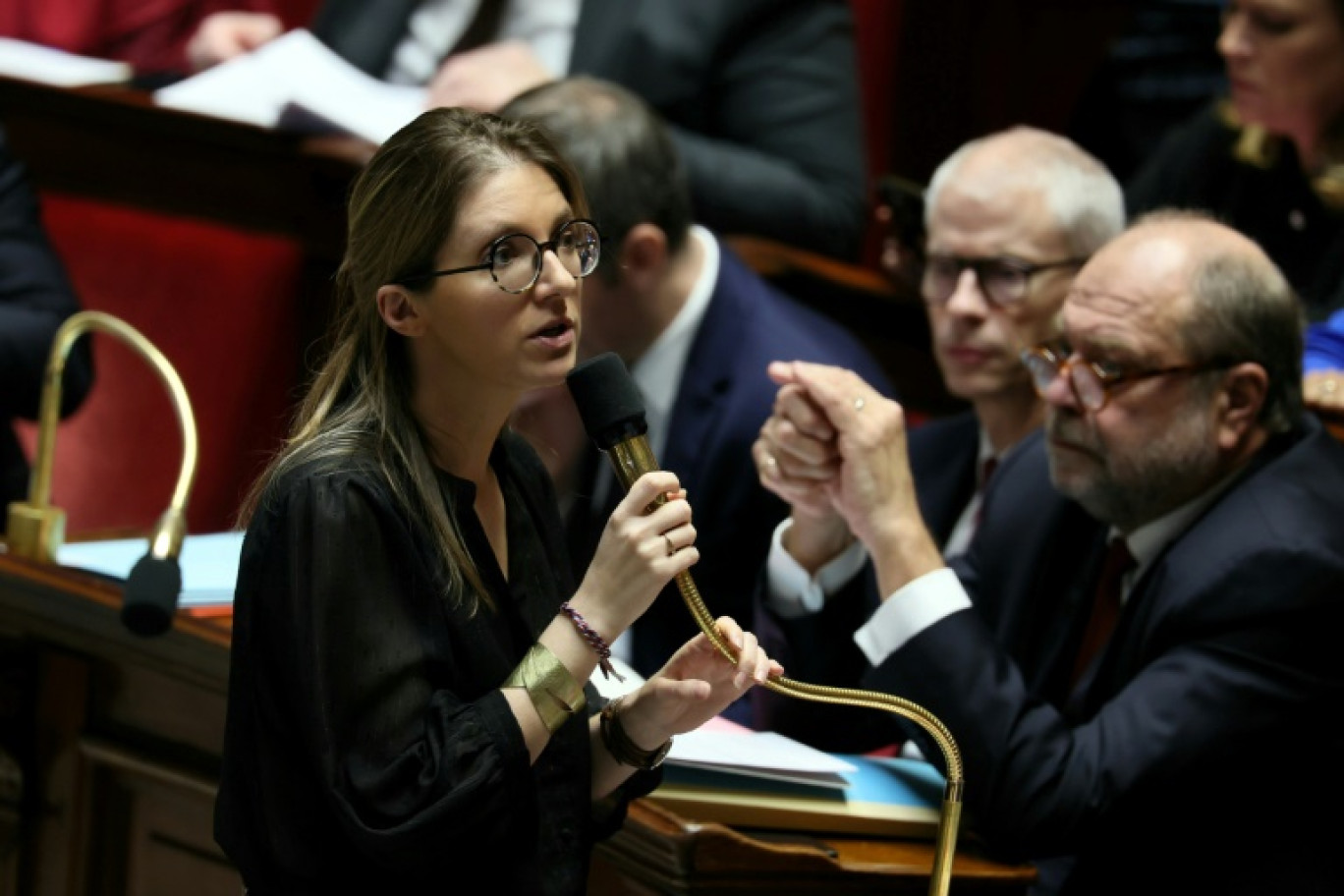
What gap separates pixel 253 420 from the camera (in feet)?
11.9

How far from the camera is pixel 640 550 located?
1369 millimetres

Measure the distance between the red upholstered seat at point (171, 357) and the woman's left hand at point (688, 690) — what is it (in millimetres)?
2087

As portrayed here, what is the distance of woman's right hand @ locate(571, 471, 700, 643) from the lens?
137 centimetres

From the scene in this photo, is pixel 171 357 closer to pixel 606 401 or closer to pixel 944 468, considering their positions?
pixel 944 468

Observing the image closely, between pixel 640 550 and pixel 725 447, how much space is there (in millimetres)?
1415

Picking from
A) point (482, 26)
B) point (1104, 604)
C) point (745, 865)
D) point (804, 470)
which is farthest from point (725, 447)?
point (482, 26)

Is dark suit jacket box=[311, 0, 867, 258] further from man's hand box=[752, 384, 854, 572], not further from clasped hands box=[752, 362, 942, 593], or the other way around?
clasped hands box=[752, 362, 942, 593]

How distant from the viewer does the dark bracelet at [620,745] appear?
5.10ft

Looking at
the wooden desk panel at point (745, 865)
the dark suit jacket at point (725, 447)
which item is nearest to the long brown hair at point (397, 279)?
the wooden desk panel at point (745, 865)

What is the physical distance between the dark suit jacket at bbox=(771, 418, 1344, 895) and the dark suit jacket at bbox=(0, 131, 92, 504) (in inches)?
69.1

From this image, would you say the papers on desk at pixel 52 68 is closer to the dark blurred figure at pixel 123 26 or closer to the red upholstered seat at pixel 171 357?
the red upholstered seat at pixel 171 357

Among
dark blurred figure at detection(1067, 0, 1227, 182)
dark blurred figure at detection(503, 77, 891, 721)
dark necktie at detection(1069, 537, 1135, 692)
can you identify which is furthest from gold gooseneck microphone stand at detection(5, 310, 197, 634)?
dark blurred figure at detection(1067, 0, 1227, 182)

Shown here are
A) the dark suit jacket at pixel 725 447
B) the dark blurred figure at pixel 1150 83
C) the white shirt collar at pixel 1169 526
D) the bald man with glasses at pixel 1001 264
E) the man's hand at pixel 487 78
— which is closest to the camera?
the white shirt collar at pixel 1169 526

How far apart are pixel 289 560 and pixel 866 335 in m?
2.25
